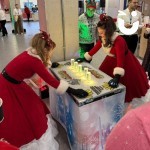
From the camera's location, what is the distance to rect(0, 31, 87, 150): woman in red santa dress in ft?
5.36

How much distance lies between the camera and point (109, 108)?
1849 millimetres

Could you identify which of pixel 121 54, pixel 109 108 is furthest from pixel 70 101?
pixel 121 54

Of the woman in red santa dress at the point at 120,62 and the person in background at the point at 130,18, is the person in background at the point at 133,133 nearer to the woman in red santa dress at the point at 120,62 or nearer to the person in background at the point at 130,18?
the woman in red santa dress at the point at 120,62

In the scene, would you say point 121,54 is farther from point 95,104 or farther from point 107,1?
point 107,1

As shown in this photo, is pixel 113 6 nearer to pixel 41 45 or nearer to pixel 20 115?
pixel 41 45

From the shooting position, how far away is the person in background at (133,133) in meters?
0.43

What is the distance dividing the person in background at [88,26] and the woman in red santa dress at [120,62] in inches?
27.9

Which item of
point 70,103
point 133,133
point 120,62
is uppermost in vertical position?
point 133,133

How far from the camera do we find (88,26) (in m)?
2.97

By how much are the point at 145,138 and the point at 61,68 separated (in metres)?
1.90

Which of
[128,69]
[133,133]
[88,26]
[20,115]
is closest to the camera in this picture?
[133,133]

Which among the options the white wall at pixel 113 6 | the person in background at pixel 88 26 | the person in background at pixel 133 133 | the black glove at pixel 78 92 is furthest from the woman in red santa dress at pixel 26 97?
the white wall at pixel 113 6

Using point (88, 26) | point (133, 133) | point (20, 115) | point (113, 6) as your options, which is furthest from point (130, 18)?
point (113, 6)

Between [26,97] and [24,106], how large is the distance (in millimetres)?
79
